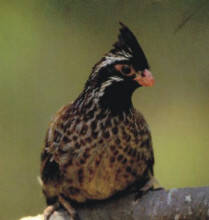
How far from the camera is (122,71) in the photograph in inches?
101

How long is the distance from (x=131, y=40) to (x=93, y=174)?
2.34ft

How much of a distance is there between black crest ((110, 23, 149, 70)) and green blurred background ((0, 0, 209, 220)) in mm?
547

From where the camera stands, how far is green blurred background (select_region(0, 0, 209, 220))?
10.2ft

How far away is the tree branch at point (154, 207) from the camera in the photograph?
2391mm

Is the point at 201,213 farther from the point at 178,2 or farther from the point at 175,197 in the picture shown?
the point at 178,2

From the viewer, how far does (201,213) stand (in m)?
2.38

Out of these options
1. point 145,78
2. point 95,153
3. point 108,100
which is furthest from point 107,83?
point 95,153

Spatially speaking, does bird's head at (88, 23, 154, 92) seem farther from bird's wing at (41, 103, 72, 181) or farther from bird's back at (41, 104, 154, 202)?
bird's wing at (41, 103, 72, 181)

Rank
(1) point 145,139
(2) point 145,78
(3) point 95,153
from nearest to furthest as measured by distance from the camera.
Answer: (2) point 145,78 → (3) point 95,153 → (1) point 145,139

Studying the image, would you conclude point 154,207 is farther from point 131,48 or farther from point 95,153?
point 131,48

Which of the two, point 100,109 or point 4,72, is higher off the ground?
point 4,72

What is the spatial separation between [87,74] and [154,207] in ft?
3.94

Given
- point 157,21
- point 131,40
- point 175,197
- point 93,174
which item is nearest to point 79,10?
point 157,21

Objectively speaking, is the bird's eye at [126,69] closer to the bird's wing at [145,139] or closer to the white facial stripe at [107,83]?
the white facial stripe at [107,83]
